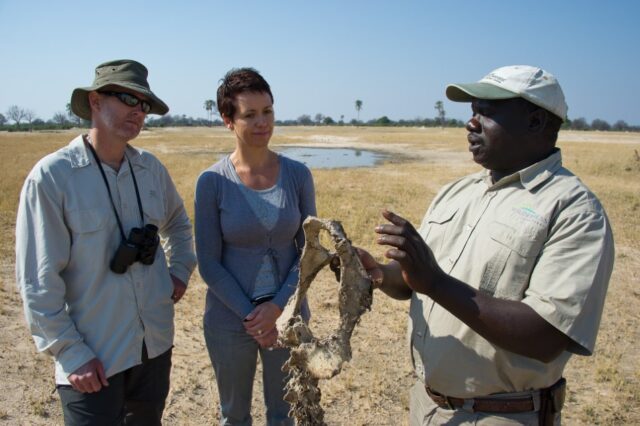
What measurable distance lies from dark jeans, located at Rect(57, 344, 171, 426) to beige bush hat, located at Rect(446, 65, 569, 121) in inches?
91.7

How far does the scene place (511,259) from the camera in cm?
200

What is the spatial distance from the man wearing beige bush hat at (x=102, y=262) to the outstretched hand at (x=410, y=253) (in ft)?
5.22

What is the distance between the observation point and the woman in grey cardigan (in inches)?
120

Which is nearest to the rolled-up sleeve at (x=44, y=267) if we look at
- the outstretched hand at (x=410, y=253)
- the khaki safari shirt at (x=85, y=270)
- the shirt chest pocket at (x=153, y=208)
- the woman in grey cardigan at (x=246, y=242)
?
the khaki safari shirt at (x=85, y=270)

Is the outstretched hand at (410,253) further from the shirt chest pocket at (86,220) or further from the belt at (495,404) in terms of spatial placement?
the shirt chest pocket at (86,220)

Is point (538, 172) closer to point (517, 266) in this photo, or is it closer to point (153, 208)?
point (517, 266)

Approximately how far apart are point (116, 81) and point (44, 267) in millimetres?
1068

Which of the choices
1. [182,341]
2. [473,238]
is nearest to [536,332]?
[473,238]

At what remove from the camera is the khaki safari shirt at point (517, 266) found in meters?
1.84

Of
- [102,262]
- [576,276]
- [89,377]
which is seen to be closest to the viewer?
[576,276]

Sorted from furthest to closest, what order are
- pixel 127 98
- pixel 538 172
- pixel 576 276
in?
pixel 127 98 < pixel 538 172 < pixel 576 276

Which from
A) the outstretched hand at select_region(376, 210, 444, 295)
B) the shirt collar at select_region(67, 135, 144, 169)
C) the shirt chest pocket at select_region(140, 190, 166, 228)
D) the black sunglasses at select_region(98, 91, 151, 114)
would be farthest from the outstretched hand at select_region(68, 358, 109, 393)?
the outstretched hand at select_region(376, 210, 444, 295)

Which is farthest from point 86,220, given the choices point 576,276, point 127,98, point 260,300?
point 576,276

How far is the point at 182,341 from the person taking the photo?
6090 millimetres
